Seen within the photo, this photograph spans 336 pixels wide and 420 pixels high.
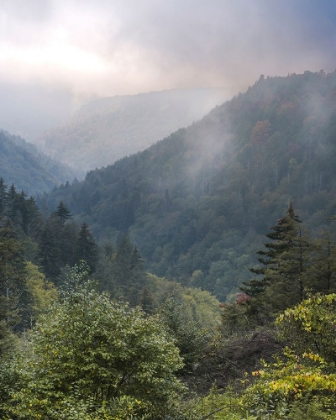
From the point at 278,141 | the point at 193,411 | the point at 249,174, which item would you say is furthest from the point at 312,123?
the point at 193,411

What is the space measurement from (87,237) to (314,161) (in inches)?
4573

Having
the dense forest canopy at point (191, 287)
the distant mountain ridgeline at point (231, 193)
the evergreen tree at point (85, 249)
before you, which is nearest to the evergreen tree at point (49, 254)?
the dense forest canopy at point (191, 287)

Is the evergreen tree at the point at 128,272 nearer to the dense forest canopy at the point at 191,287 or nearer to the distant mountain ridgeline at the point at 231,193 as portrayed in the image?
the dense forest canopy at the point at 191,287

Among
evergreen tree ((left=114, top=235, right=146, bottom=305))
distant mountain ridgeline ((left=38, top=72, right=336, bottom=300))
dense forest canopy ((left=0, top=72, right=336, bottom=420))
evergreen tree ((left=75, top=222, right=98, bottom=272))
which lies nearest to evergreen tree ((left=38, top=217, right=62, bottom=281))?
dense forest canopy ((left=0, top=72, right=336, bottom=420))

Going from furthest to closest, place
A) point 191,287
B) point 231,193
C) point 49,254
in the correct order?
1. point 231,193
2. point 191,287
3. point 49,254

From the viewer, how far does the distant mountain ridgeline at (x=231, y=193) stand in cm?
13312

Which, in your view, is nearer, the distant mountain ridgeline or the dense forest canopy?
the dense forest canopy

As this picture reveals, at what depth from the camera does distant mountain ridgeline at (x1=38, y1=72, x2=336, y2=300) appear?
133 meters

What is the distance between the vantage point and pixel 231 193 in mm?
158375

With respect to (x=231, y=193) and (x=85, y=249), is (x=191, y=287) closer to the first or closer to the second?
(x=85, y=249)

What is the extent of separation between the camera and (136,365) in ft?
30.0

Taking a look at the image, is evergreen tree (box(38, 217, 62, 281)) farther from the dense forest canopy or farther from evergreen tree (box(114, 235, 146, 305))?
evergreen tree (box(114, 235, 146, 305))

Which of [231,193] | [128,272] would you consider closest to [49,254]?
[128,272]

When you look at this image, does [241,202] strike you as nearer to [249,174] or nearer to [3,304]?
[249,174]
